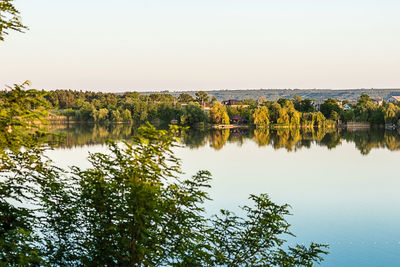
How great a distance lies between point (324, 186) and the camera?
18.4 metres

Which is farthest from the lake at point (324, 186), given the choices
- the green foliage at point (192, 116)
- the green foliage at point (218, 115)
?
the green foliage at point (218, 115)

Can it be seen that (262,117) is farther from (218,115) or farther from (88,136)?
(88,136)

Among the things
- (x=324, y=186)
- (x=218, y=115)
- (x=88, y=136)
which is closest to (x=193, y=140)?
(x=88, y=136)

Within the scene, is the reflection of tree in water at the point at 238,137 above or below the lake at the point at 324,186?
below

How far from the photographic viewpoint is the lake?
11.2 metres

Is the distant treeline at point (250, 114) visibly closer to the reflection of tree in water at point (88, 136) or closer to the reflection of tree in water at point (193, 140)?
the reflection of tree in water at point (88, 136)

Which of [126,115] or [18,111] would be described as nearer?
[18,111]

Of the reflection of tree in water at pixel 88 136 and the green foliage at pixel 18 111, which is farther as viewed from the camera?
the reflection of tree in water at pixel 88 136

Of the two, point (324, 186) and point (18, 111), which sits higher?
point (18, 111)

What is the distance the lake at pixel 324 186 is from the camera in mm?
11234

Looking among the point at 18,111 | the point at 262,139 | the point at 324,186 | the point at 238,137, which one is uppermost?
the point at 18,111

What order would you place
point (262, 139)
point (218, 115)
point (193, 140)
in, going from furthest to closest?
point (218, 115)
point (262, 139)
point (193, 140)

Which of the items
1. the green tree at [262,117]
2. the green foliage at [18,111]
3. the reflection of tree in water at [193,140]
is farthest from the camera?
the green tree at [262,117]

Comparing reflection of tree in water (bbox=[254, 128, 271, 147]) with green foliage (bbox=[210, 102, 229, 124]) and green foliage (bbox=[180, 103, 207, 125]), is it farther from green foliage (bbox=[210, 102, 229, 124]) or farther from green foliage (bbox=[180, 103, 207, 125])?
green foliage (bbox=[210, 102, 229, 124])
